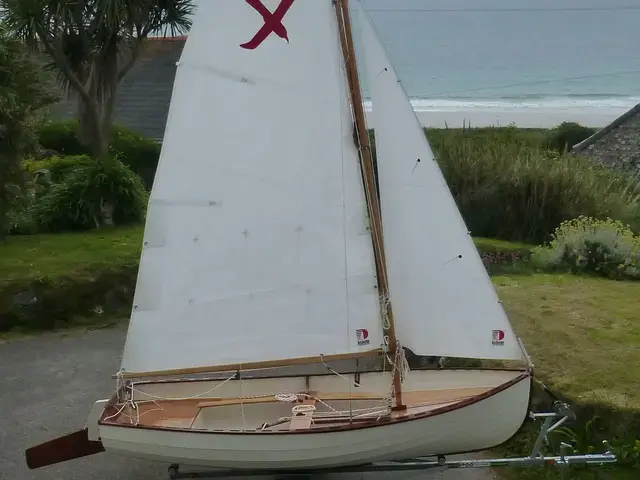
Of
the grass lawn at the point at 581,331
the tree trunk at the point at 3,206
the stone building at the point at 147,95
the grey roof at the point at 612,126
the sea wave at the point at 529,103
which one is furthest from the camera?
the sea wave at the point at 529,103

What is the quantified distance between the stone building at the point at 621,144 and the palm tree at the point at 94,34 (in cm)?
1147

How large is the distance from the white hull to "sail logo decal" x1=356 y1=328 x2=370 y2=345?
27.3 inches

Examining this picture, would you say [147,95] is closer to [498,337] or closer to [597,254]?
[597,254]

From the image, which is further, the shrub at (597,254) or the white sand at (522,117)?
the white sand at (522,117)

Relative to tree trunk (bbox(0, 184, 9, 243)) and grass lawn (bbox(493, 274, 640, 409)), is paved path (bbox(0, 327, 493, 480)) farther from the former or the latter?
tree trunk (bbox(0, 184, 9, 243))

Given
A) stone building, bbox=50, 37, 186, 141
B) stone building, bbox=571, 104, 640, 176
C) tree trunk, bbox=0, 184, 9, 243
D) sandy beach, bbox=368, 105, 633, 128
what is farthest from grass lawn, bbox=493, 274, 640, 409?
sandy beach, bbox=368, 105, 633, 128

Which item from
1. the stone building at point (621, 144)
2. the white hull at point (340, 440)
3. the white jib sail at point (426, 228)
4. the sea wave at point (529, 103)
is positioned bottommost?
the white hull at point (340, 440)

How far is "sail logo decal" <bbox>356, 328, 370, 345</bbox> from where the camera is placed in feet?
18.0

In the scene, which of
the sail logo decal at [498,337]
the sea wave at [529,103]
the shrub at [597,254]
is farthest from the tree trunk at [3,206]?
the sea wave at [529,103]

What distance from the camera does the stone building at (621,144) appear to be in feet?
59.1

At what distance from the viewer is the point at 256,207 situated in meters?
5.48

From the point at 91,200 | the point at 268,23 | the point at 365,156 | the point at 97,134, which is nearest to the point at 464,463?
the point at 365,156

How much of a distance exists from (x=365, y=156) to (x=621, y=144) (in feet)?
49.6

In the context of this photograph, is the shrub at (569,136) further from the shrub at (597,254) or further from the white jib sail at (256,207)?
the white jib sail at (256,207)
